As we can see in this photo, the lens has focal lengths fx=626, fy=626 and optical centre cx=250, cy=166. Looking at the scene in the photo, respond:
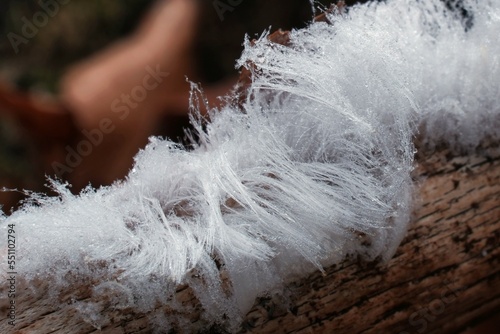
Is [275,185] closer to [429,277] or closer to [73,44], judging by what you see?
[429,277]

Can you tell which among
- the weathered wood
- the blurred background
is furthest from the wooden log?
the blurred background

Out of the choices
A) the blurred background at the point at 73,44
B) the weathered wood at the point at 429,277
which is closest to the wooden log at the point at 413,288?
the weathered wood at the point at 429,277

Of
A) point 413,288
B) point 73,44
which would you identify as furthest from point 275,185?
point 73,44

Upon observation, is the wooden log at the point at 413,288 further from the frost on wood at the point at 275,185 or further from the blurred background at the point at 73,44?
the blurred background at the point at 73,44

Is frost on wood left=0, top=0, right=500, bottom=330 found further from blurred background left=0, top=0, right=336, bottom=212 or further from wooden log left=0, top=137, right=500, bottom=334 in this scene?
blurred background left=0, top=0, right=336, bottom=212

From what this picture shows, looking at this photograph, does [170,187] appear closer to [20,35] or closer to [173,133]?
[173,133]

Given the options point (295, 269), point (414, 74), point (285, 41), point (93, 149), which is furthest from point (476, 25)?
point (93, 149)
